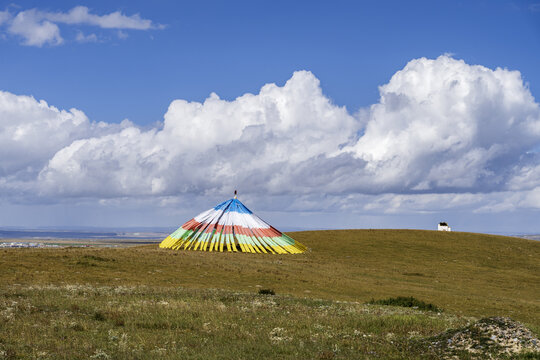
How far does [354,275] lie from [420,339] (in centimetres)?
3645

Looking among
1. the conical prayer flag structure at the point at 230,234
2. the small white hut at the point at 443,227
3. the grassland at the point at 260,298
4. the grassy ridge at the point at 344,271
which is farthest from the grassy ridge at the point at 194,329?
the small white hut at the point at 443,227

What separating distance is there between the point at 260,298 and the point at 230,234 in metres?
41.6

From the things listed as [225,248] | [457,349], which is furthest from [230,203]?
[457,349]

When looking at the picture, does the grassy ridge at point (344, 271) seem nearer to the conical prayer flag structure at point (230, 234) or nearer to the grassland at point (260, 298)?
the grassland at point (260, 298)

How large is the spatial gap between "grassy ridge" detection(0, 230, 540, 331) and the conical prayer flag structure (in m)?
3.87

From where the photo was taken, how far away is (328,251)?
74.9 meters

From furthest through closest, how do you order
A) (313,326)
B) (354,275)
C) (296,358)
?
(354,275)
(313,326)
(296,358)

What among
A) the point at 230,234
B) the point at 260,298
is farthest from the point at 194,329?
the point at 230,234

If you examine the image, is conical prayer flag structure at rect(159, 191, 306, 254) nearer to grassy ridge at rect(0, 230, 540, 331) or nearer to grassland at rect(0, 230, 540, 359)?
grassland at rect(0, 230, 540, 359)

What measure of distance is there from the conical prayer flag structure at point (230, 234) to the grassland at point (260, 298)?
12.0ft

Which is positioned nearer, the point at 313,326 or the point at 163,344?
the point at 163,344

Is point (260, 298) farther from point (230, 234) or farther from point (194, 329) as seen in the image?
point (230, 234)

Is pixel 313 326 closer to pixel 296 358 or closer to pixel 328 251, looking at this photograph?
pixel 296 358

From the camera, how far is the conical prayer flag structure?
69.0 metres
